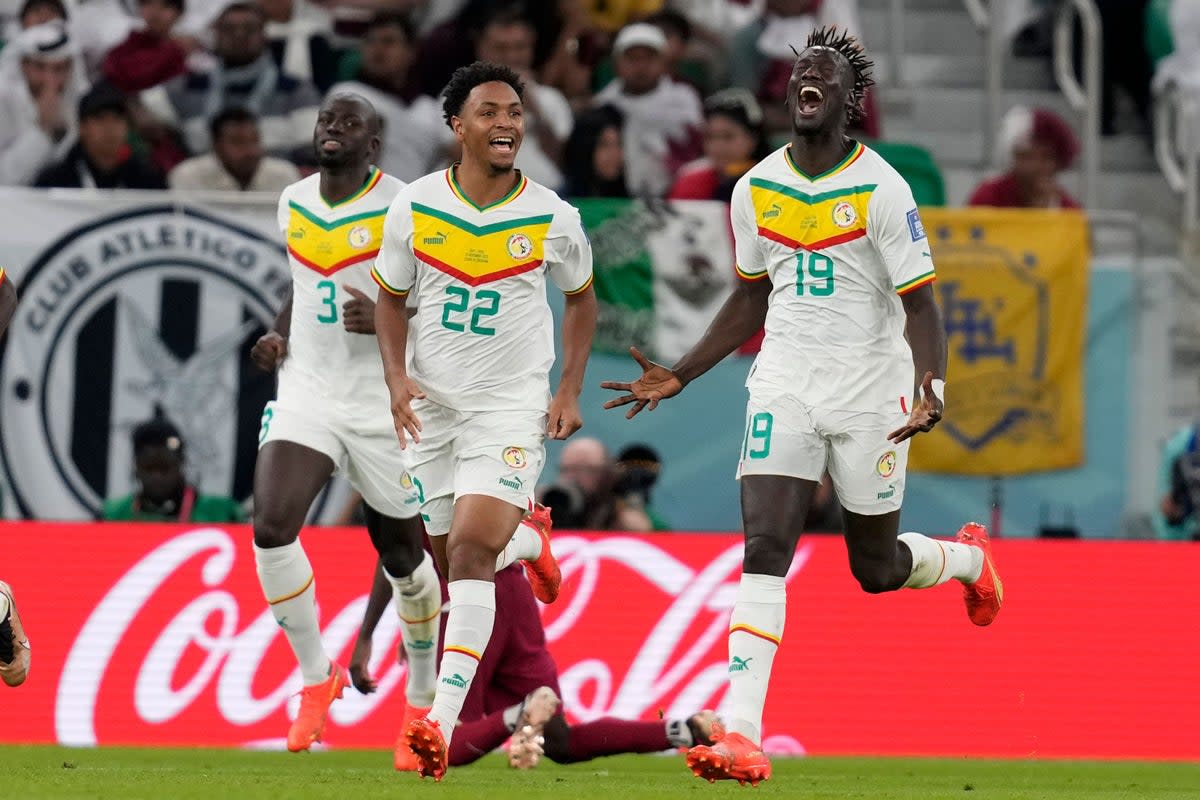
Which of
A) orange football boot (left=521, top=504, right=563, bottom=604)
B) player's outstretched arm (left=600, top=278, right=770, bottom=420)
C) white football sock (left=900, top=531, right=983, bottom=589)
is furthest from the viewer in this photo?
orange football boot (left=521, top=504, right=563, bottom=604)

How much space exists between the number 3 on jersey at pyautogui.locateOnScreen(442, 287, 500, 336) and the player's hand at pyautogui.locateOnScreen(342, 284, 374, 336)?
99cm

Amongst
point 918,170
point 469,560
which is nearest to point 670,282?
point 918,170

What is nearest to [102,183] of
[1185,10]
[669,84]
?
[669,84]

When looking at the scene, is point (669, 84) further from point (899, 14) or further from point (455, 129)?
point (455, 129)

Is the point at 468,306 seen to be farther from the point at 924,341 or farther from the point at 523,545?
the point at 924,341

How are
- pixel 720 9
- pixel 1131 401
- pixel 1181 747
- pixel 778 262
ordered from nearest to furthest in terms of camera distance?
1. pixel 778 262
2. pixel 1181 747
3. pixel 1131 401
4. pixel 720 9

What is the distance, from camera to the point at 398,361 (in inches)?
334

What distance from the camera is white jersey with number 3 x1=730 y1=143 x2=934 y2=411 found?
8.16 metres

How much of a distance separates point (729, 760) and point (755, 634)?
61cm

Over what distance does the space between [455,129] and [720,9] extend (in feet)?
27.2

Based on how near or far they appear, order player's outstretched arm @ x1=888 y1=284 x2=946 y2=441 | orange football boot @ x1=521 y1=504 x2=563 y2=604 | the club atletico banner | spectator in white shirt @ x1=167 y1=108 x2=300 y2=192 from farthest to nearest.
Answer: spectator in white shirt @ x1=167 y1=108 x2=300 y2=192, the club atletico banner, orange football boot @ x1=521 y1=504 x2=563 y2=604, player's outstretched arm @ x1=888 y1=284 x2=946 y2=441

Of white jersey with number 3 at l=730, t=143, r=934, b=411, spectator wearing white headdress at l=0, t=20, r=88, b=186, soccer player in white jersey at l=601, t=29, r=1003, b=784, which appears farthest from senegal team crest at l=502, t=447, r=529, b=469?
spectator wearing white headdress at l=0, t=20, r=88, b=186

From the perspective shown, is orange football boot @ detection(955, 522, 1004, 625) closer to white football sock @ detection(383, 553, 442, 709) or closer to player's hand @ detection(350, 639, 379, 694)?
white football sock @ detection(383, 553, 442, 709)

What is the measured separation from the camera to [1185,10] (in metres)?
16.5
